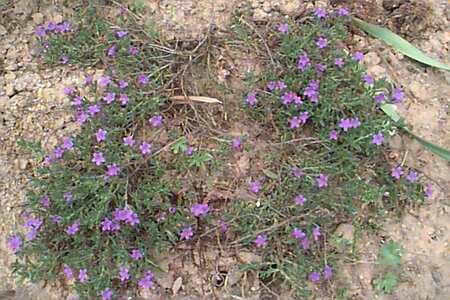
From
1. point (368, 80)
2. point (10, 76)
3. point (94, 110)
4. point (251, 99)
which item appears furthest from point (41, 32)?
point (368, 80)

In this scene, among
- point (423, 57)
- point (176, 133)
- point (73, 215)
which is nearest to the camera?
point (73, 215)

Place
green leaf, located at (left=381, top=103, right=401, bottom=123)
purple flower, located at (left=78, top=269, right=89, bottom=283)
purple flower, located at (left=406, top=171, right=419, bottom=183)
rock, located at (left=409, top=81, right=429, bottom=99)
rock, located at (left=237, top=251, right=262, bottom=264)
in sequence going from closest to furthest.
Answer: purple flower, located at (left=78, top=269, right=89, bottom=283)
rock, located at (left=237, top=251, right=262, bottom=264)
purple flower, located at (left=406, top=171, right=419, bottom=183)
green leaf, located at (left=381, top=103, right=401, bottom=123)
rock, located at (left=409, top=81, right=429, bottom=99)

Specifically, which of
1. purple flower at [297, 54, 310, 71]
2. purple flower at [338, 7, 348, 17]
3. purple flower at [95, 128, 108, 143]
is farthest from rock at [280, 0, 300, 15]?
purple flower at [95, 128, 108, 143]

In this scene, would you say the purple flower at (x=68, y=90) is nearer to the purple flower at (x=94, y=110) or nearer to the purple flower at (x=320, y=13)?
the purple flower at (x=94, y=110)

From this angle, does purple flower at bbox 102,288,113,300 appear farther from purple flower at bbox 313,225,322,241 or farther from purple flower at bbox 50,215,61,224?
purple flower at bbox 313,225,322,241

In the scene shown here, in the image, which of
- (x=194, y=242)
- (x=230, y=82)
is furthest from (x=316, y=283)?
(x=230, y=82)

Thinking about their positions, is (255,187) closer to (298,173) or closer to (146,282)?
(298,173)

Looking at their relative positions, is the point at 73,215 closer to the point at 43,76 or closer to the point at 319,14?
the point at 43,76
